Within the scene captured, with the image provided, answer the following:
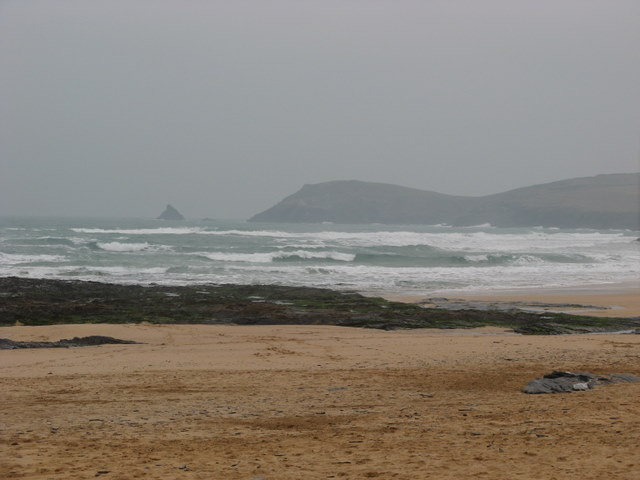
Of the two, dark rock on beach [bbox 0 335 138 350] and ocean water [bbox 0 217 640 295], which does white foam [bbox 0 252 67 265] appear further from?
dark rock on beach [bbox 0 335 138 350]

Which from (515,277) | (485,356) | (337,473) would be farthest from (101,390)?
(515,277)

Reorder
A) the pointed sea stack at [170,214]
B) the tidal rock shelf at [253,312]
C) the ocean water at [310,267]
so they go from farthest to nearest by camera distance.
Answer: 1. the pointed sea stack at [170,214]
2. the ocean water at [310,267]
3. the tidal rock shelf at [253,312]

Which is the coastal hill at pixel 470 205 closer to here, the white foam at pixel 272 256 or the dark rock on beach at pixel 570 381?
the white foam at pixel 272 256

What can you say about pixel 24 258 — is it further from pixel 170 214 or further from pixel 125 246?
pixel 170 214

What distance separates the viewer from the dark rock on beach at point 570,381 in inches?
296

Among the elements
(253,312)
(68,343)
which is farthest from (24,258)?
(68,343)

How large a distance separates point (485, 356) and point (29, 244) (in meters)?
42.3

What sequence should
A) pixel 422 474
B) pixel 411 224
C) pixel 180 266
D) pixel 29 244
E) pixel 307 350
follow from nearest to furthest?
pixel 422 474 < pixel 307 350 < pixel 180 266 < pixel 29 244 < pixel 411 224

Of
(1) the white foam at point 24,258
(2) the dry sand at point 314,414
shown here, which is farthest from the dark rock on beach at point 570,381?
(1) the white foam at point 24,258

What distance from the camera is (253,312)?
16.8 m

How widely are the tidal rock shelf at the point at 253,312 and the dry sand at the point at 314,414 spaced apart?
3.82 meters

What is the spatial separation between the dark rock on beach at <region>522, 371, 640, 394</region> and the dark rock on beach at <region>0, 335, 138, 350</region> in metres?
7.78

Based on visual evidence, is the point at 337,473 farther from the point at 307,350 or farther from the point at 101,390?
the point at 307,350

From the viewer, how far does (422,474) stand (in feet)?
15.1
